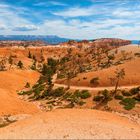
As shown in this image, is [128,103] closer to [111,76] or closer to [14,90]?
[111,76]

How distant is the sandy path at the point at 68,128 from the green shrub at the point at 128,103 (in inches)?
1398

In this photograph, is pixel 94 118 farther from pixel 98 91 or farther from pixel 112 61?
pixel 112 61

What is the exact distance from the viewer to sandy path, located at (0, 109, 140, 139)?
34156mm

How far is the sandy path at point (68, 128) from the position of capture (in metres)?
34.2

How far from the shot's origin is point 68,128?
36.0m

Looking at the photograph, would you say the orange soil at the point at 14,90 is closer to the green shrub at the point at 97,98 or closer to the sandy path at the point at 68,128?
the green shrub at the point at 97,98

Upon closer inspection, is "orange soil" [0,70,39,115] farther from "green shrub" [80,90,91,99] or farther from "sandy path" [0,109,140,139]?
"sandy path" [0,109,140,139]

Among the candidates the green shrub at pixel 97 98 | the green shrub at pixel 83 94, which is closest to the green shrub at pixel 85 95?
the green shrub at pixel 83 94

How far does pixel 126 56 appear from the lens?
160 meters

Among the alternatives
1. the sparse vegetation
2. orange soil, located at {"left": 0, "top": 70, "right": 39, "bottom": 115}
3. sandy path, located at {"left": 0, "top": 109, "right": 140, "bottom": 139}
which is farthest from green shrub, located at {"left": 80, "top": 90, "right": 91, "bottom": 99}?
sandy path, located at {"left": 0, "top": 109, "right": 140, "bottom": 139}

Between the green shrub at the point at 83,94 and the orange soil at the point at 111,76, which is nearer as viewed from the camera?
the green shrub at the point at 83,94

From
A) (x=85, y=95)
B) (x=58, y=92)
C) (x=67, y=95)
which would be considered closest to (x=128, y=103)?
(x=85, y=95)

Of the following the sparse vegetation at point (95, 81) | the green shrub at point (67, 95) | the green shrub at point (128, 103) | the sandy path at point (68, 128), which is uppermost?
the sandy path at point (68, 128)

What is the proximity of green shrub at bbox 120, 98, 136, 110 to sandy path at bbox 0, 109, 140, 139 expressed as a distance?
1398 inches
